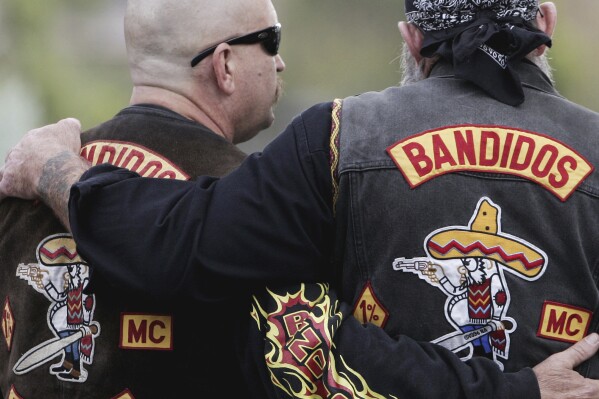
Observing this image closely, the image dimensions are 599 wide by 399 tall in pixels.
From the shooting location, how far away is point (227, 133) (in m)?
3.19

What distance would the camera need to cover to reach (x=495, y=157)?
241 cm

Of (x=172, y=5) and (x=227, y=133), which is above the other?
(x=172, y=5)

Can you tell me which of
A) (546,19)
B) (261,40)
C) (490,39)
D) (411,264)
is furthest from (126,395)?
(546,19)

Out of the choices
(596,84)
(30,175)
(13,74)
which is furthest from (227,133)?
(596,84)

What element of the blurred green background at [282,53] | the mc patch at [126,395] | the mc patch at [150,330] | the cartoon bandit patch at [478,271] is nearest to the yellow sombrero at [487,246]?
the cartoon bandit patch at [478,271]

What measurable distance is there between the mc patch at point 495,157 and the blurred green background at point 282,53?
9.37 meters

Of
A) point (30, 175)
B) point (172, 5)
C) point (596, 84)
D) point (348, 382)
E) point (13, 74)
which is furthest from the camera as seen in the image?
point (596, 84)

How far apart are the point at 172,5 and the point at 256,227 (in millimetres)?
919

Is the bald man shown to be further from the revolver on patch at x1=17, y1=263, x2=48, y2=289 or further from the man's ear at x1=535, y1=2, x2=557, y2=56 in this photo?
the man's ear at x1=535, y1=2, x2=557, y2=56

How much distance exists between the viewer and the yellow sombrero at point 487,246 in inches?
94.3

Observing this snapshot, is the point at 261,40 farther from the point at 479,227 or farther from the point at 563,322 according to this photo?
the point at 563,322

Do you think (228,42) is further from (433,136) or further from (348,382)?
(348,382)

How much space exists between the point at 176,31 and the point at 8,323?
0.97 m

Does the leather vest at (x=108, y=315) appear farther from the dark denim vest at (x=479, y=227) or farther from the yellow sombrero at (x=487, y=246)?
the yellow sombrero at (x=487, y=246)
